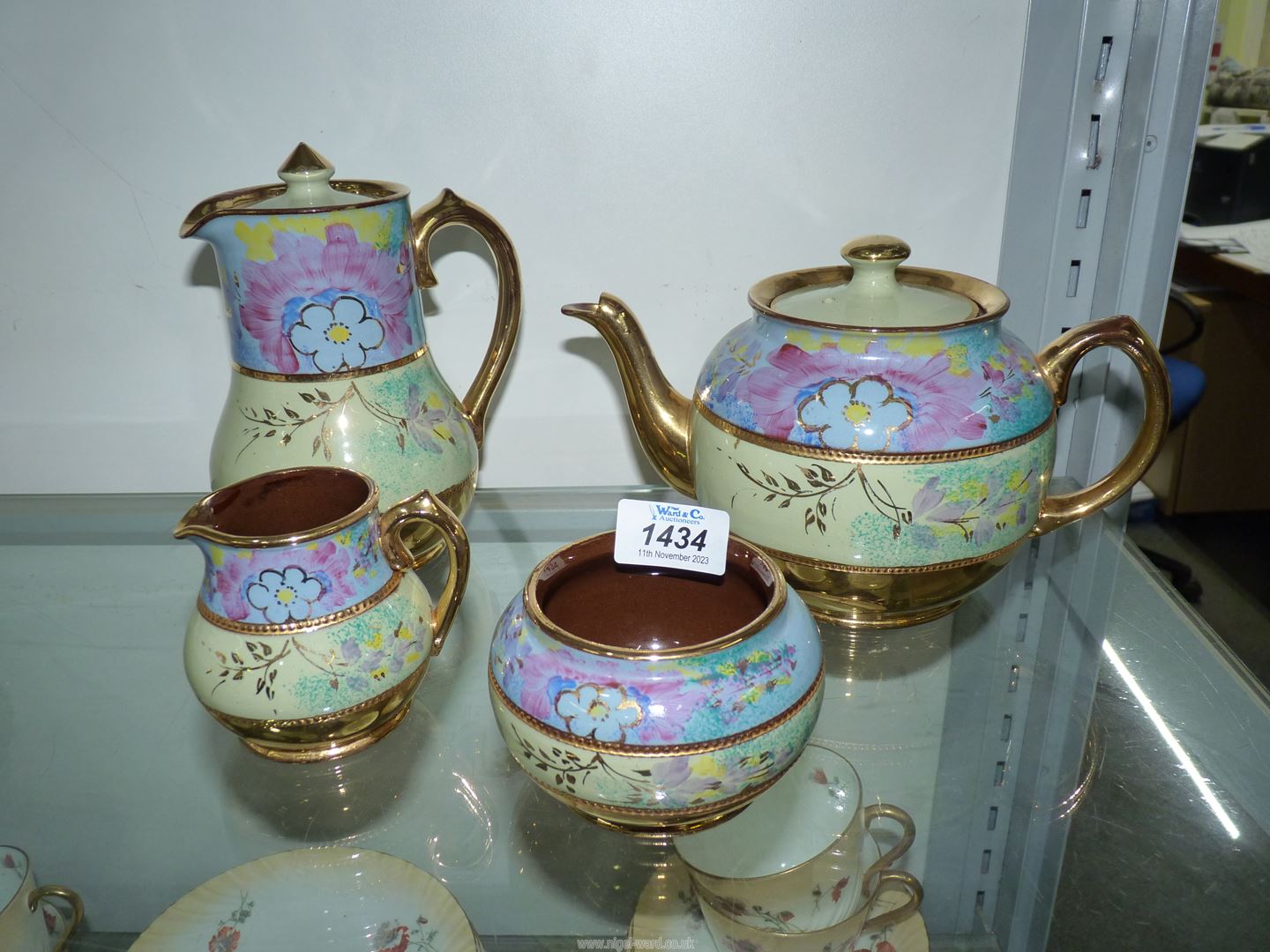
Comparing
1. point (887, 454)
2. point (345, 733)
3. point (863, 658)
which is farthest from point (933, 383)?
point (345, 733)

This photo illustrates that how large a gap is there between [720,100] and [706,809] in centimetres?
48

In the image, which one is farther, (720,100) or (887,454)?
(720,100)

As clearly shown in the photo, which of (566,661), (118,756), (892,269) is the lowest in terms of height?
(118,756)

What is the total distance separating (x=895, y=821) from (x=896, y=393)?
213mm

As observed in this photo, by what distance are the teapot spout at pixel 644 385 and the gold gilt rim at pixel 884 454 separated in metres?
0.09

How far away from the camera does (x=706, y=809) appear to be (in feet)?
1.45

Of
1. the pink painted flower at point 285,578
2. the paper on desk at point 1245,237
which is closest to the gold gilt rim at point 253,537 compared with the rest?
the pink painted flower at point 285,578

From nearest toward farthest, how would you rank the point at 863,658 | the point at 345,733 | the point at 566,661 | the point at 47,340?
the point at 566,661
the point at 345,733
the point at 863,658
the point at 47,340

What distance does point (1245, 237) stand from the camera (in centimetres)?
148

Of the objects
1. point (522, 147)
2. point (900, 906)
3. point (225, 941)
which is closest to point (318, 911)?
point (225, 941)

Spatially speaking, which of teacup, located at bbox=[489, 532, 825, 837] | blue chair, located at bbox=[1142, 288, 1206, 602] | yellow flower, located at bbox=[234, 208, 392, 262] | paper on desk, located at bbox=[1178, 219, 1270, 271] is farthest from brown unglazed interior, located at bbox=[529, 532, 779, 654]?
paper on desk, located at bbox=[1178, 219, 1270, 271]

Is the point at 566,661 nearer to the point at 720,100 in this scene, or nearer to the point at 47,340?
the point at 720,100

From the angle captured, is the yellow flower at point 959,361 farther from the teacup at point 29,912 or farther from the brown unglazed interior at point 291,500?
the teacup at point 29,912

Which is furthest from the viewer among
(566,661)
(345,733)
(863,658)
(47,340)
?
(47,340)
